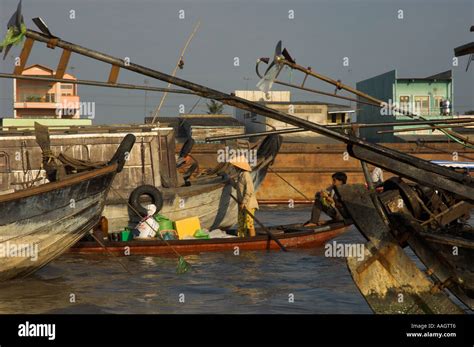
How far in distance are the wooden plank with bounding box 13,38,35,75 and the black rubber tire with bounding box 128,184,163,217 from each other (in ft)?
31.1

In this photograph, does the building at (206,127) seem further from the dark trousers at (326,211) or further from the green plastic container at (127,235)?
→ the green plastic container at (127,235)

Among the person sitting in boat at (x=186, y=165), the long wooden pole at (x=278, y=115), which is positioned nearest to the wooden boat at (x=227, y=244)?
the person sitting in boat at (x=186, y=165)

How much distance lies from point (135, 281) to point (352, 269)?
551 cm

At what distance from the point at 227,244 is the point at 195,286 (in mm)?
2433

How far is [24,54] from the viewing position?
20.2ft

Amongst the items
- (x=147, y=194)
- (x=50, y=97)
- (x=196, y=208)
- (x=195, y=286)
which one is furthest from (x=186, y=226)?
(x=50, y=97)

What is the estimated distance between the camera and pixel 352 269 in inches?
310

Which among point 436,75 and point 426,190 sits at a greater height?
point 436,75

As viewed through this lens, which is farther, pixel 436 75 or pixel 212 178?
pixel 436 75

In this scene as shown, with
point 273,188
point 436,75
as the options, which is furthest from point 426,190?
point 436,75

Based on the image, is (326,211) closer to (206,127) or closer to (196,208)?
(196,208)

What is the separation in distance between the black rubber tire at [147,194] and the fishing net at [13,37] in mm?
9507
